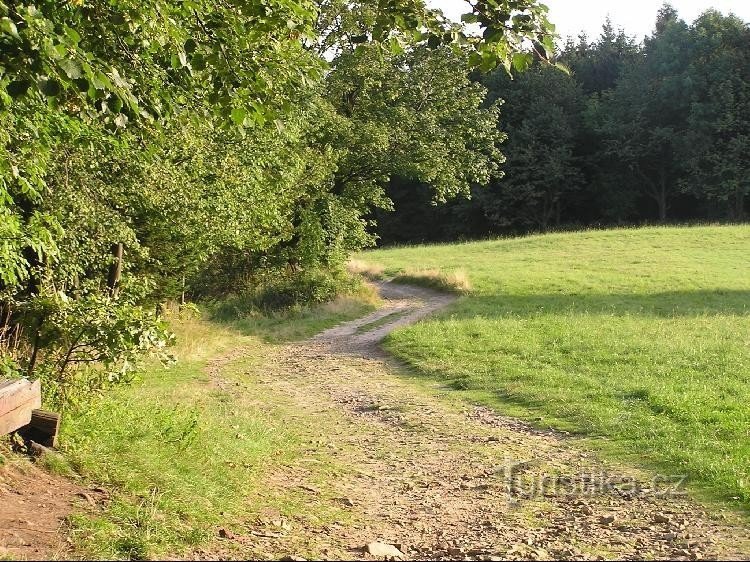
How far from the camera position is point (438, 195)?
88.0ft

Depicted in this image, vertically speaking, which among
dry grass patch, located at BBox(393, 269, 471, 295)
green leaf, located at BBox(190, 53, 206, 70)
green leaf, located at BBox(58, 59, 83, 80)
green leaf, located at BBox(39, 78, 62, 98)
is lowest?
dry grass patch, located at BBox(393, 269, 471, 295)

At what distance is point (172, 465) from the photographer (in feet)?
22.5

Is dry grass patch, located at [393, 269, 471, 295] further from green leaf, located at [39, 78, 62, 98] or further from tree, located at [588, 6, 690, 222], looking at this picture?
tree, located at [588, 6, 690, 222]

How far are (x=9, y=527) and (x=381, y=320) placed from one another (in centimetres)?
1647

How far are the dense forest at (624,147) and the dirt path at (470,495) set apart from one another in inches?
1902

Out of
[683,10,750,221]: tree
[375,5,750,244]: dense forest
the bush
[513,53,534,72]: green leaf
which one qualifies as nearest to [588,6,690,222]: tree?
[375,5,750,244]: dense forest

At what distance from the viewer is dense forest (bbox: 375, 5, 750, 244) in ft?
184

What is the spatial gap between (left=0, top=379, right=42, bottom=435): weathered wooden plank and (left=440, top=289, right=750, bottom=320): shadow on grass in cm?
1425

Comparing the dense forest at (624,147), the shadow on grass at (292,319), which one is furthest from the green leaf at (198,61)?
the dense forest at (624,147)

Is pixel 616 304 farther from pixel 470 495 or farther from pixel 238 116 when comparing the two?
pixel 238 116

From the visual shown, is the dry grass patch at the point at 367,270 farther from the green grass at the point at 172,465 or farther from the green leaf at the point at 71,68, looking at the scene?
the green leaf at the point at 71,68

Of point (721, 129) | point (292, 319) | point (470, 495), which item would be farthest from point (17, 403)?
point (721, 129)

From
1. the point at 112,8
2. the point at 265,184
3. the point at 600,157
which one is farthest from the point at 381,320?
the point at 600,157

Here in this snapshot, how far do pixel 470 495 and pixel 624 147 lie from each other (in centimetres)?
5679
